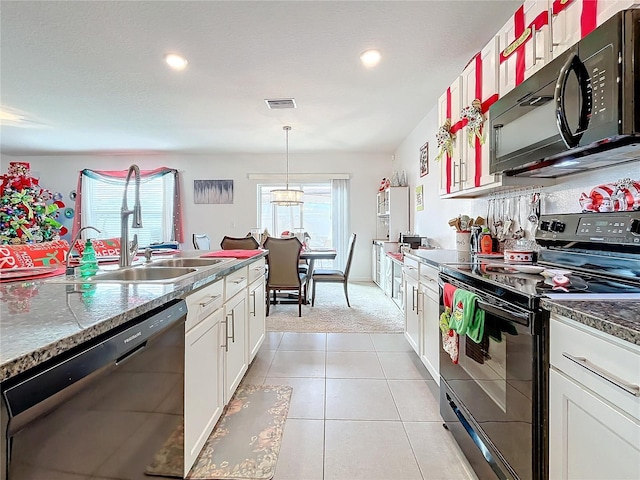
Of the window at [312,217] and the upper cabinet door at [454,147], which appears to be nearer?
the upper cabinet door at [454,147]

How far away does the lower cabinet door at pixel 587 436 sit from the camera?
74 cm


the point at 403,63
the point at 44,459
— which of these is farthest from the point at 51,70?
the point at 44,459

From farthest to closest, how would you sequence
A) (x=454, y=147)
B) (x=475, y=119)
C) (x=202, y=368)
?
(x=454, y=147) → (x=475, y=119) → (x=202, y=368)

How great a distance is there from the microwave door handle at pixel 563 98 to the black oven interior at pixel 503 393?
661 millimetres

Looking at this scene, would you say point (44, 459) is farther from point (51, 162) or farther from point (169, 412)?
point (51, 162)

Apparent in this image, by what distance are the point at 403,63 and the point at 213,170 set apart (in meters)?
4.57

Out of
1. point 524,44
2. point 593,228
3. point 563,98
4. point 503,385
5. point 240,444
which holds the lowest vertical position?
point 240,444

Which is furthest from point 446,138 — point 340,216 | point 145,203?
point 145,203

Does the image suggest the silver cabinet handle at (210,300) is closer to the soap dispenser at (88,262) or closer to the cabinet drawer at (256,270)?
the soap dispenser at (88,262)

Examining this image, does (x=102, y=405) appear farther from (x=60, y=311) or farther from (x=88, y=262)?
(x=88, y=262)

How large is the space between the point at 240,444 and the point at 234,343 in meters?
0.52

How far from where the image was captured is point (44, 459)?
2.08 feet

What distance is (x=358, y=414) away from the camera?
1934 millimetres

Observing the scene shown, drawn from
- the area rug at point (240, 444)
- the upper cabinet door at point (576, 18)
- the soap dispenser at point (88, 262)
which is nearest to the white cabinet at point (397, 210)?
the area rug at point (240, 444)
